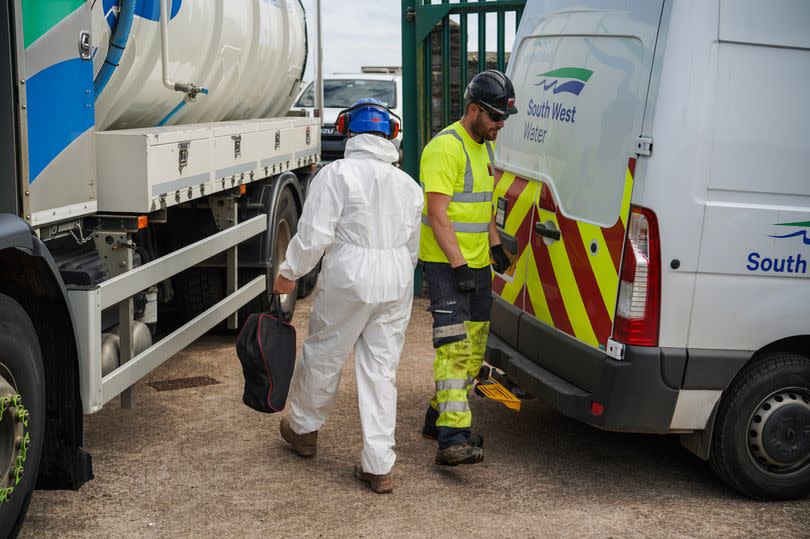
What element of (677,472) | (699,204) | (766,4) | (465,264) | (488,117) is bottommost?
(677,472)

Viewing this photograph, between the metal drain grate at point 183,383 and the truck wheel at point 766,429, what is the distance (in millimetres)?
3187

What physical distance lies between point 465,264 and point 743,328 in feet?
4.15

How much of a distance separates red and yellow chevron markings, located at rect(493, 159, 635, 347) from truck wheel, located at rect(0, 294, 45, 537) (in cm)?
227

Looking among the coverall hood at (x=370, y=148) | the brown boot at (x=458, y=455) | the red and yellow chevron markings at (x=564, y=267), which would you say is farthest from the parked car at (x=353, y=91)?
the brown boot at (x=458, y=455)

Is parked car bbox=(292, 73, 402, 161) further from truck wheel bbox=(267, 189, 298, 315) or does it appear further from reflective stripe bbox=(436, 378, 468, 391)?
reflective stripe bbox=(436, 378, 468, 391)

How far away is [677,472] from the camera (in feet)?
16.5

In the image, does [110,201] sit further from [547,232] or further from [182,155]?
[547,232]

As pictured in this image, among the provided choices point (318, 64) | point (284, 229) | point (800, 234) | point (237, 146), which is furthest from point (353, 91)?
point (800, 234)

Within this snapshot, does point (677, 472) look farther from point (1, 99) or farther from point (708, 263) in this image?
point (1, 99)

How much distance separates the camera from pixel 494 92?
488 cm

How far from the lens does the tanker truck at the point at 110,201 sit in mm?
3666

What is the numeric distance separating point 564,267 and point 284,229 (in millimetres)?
3728

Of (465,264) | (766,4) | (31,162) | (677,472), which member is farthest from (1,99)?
(677,472)

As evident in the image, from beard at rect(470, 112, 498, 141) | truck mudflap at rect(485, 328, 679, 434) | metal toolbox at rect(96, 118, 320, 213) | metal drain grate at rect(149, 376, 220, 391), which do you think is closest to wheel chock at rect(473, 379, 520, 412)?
truck mudflap at rect(485, 328, 679, 434)
